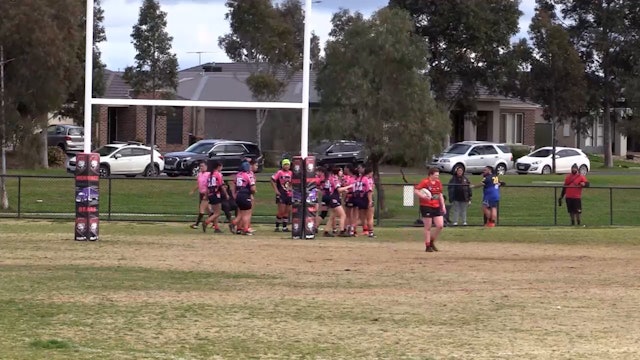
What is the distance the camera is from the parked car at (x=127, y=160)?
1737 inches

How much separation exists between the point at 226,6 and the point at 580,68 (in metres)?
34.6

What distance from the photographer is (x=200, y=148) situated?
45.5 metres

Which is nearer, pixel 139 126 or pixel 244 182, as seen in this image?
pixel 244 182

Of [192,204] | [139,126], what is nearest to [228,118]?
[139,126]

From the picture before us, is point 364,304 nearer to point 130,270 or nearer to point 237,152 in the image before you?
point 130,270

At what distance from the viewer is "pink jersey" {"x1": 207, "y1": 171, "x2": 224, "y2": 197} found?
1054 inches

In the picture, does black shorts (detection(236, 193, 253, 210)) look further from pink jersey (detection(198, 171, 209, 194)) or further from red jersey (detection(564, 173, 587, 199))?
red jersey (detection(564, 173, 587, 199))

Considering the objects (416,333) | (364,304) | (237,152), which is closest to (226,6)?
(364,304)

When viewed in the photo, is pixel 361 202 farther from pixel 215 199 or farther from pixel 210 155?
pixel 210 155

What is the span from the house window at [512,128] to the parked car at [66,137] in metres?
25.8

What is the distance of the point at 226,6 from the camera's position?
77.2ft

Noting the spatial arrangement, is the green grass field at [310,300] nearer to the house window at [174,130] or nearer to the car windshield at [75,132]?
the house window at [174,130]

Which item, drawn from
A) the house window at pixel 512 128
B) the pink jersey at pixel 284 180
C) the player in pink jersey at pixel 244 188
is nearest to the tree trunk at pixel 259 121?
the pink jersey at pixel 284 180

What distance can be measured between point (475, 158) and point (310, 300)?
38.4 metres
